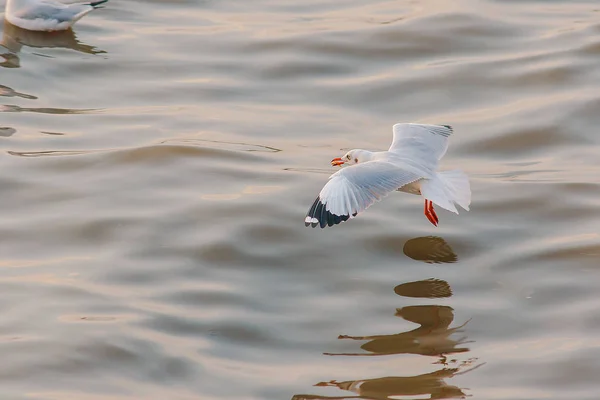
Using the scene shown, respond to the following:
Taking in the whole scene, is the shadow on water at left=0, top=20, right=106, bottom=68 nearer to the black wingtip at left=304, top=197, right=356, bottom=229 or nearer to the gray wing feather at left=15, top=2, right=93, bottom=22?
the gray wing feather at left=15, top=2, right=93, bottom=22

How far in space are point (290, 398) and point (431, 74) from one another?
5.98 m

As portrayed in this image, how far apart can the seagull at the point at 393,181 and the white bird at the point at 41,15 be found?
17.5 feet

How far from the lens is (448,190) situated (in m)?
7.04

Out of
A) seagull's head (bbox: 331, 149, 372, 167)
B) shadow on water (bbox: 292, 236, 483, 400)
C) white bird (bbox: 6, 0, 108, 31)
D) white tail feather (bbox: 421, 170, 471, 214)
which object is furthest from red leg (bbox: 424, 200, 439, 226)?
white bird (bbox: 6, 0, 108, 31)

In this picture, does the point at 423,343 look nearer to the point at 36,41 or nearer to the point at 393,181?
the point at 393,181

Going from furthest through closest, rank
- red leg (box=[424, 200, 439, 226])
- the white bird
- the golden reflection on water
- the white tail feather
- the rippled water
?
the white bird → red leg (box=[424, 200, 439, 226]) → the white tail feather → the rippled water → the golden reflection on water

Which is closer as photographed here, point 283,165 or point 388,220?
point 388,220

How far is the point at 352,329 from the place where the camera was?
6.21 m

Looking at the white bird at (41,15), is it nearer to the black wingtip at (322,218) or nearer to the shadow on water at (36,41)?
the shadow on water at (36,41)

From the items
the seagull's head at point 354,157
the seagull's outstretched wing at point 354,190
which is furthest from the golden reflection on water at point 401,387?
the seagull's head at point 354,157

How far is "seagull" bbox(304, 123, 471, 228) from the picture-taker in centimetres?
673

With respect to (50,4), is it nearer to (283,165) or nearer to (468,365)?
(283,165)

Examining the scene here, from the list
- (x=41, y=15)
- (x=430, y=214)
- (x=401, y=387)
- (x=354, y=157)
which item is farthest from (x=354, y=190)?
(x=41, y=15)

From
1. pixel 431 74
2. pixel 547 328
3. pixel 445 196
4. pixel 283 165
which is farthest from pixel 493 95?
pixel 547 328
